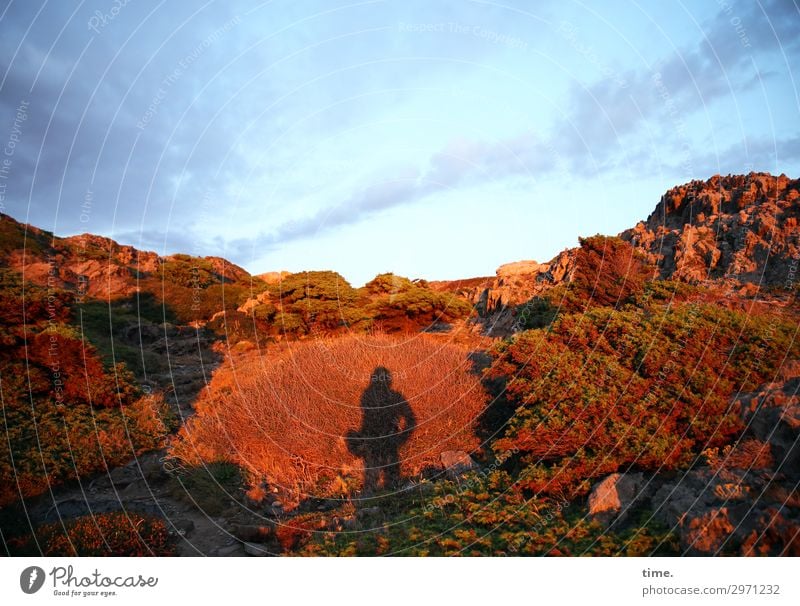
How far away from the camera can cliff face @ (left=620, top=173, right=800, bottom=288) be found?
1631cm

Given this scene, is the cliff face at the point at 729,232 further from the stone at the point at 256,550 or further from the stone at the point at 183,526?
the stone at the point at 183,526

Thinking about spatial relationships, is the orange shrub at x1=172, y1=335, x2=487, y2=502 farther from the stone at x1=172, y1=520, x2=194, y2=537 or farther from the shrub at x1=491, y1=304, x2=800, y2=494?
the shrub at x1=491, y1=304, x2=800, y2=494

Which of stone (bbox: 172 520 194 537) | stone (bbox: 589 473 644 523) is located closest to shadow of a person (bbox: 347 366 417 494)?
stone (bbox: 172 520 194 537)

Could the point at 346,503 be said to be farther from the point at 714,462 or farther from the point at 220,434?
the point at 714,462

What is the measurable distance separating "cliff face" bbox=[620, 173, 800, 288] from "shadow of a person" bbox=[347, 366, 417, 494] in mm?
11585

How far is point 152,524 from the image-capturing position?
26.1 feet

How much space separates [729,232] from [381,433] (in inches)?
695

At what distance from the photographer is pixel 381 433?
35.6ft

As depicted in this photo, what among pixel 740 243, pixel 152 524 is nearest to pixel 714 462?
pixel 152 524

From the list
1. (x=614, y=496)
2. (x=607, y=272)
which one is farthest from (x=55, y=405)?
(x=607, y=272)

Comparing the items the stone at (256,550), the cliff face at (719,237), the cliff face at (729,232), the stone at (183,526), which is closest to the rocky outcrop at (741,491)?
the stone at (256,550)

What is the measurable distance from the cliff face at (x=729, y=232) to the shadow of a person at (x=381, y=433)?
11.6m

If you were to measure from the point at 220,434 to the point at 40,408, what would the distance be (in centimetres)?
410

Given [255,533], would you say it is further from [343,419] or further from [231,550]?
[343,419]
